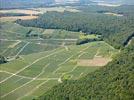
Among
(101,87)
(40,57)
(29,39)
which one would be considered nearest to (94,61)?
(40,57)

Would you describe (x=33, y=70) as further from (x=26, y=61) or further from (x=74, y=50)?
(x=74, y=50)

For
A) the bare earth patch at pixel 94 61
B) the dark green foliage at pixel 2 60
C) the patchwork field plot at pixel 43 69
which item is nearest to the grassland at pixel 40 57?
Answer: the patchwork field plot at pixel 43 69

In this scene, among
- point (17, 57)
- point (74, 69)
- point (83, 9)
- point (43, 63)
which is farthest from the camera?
point (83, 9)

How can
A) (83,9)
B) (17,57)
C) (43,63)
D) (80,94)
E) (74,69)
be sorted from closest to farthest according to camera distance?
(80,94)
(74,69)
(43,63)
(17,57)
(83,9)

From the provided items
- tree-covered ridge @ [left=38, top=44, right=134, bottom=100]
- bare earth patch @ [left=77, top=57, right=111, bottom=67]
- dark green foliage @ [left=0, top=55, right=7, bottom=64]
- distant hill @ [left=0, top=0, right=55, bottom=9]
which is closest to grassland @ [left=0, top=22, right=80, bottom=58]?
dark green foliage @ [left=0, top=55, right=7, bottom=64]

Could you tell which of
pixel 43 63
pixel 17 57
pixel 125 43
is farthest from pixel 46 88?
pixel 125 43

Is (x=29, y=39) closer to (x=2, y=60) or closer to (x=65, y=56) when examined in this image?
(x=65, y=56)
